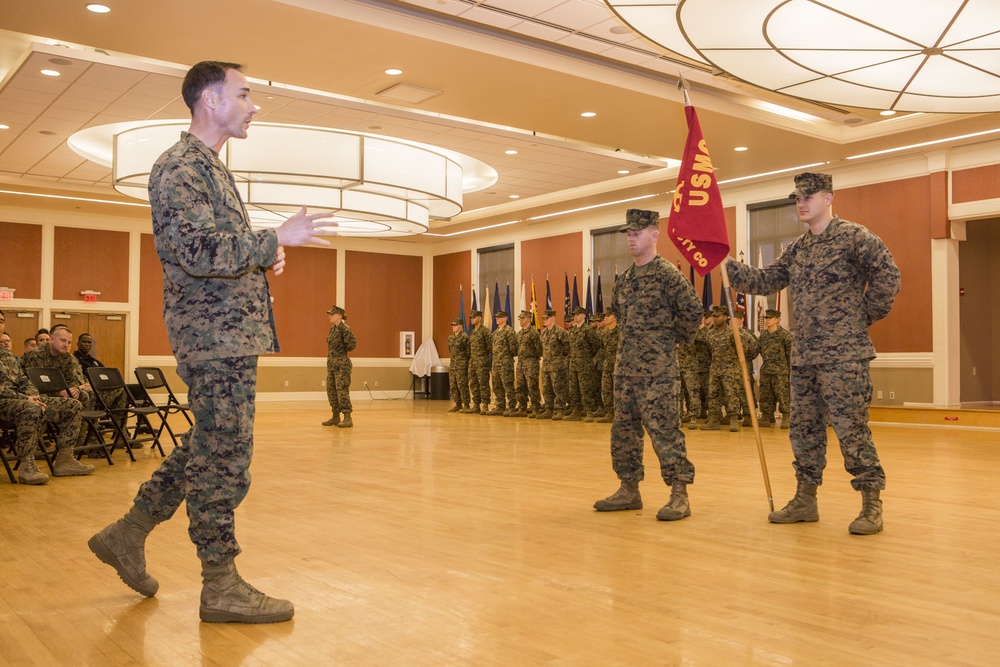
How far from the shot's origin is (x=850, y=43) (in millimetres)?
5750

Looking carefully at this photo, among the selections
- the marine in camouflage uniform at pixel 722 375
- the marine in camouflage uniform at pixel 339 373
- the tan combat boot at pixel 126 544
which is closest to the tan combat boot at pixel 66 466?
the tan combat boot at pixel 126 544

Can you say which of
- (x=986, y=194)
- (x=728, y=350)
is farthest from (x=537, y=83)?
(x=986, y=194)

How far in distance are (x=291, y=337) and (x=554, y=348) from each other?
798cm

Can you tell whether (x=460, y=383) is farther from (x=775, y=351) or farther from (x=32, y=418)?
(x=32, y=418)

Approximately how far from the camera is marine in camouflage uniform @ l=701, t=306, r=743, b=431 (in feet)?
36.3

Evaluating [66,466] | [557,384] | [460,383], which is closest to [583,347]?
[557,384]

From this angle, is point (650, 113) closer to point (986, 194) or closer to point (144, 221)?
point (986, 194)

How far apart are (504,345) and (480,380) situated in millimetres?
954

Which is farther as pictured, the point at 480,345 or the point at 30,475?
the point at 480,345

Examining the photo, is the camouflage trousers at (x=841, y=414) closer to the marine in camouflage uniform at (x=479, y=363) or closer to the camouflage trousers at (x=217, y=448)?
the camouflage trousers at (x=217, y=448)

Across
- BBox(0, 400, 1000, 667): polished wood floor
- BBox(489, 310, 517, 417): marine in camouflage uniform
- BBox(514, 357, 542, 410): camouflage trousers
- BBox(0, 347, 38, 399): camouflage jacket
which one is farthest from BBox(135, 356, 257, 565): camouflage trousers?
BBox(489, 310, 517, 417): marine in camouflage uniform

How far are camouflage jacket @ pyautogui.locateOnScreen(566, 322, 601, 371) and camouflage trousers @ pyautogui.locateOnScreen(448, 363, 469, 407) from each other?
2.84 meters

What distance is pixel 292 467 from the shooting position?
7.02 metres

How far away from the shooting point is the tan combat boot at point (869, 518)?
4.05 meters
